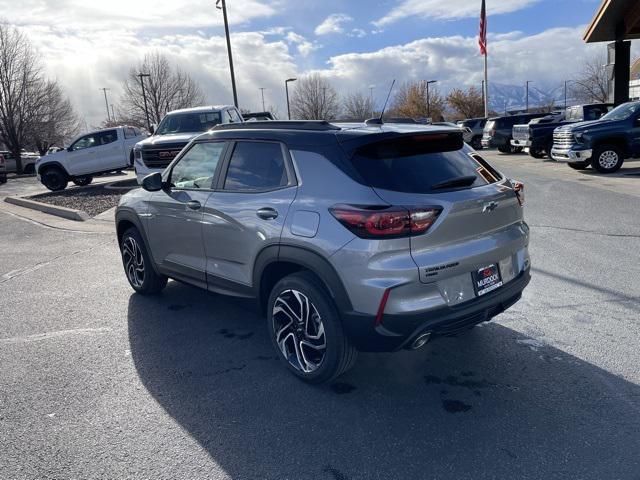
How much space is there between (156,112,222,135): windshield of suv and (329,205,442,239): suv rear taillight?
11304mm

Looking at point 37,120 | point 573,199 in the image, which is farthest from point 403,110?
point 573,199

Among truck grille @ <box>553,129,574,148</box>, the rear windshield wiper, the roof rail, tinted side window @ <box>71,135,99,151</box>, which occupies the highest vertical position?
tinted side window @ <box>71,135,99,151</box>

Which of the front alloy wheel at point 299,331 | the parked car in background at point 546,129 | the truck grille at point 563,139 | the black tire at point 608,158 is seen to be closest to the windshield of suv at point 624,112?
the black tire at point 608,158

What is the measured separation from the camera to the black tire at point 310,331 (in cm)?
331

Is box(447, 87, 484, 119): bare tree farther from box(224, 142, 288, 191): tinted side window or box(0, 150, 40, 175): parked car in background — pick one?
box(224, 142, 288, 191): tinted side window

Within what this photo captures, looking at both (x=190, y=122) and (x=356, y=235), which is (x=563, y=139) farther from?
(x=356, y=235)

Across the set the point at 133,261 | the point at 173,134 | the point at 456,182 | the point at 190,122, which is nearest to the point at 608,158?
the point at 190,122

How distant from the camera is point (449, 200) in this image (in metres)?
3.18

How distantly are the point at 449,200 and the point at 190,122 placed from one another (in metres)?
11.8

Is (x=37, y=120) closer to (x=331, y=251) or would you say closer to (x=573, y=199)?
(x=573, y=199)

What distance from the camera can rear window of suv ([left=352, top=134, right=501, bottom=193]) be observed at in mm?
3186

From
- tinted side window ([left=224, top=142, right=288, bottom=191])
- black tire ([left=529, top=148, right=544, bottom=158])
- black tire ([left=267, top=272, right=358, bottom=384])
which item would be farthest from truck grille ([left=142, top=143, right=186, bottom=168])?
black tire ([left=529, top=148, right=544, bottom=158])

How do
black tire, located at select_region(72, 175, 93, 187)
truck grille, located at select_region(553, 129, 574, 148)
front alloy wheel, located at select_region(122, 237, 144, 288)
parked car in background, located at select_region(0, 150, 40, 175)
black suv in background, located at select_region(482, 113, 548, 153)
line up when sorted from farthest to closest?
parked car in background, located at select_region(0, 150, 40, 175) → black suv in background, located at select_region(482, 113, 548, 153) → black tire, located at select_region(72, 175, 93, 187) → truck grille, located at select_region(553, 129, 574, 148) → front alloy wheel, located at select_region(122, 237, 144, 288)

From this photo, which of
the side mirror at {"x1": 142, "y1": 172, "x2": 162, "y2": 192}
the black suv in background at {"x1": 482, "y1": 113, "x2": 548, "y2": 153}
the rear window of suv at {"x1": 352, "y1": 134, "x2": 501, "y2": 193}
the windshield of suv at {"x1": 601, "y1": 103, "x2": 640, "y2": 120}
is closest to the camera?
the rear window of suv at {"x1": 352, "y1": 134, "x2": 501, "y2": 193}
